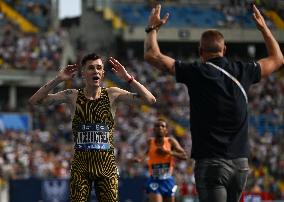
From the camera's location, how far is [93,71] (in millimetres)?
10562

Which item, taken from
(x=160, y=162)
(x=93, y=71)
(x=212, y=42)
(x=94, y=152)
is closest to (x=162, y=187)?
(x=160, y=162)

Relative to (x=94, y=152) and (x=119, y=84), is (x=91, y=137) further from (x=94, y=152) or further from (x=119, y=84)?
(x=119, y=84)

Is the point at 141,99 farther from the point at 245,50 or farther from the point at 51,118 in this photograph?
the point at 245,50

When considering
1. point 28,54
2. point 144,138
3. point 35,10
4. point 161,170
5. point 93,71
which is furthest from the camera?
point 35,10

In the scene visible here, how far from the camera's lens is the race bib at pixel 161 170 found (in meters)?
17.0

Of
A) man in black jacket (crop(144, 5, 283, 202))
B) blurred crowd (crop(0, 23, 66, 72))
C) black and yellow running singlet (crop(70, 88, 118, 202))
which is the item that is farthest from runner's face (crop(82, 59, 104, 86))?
blurred crowd (crop(0, 23, 66, 72))

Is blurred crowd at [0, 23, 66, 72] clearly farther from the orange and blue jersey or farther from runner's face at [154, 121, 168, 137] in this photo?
runner's face at [154, 121, 168, 137]

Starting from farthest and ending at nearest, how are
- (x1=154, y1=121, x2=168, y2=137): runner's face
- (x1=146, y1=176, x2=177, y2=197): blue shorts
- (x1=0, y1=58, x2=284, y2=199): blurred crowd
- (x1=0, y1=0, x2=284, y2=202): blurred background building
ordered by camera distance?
1. (x1=0, y1=58, x2=284, y2=199): blurred crowd
2. (x1=0, y1=0, x2=284, y2=202): blurred background building
3. (x1=146, y1=176, x2=177, y2=197): blue shorts
4. (x1=154, y1=121, x2=168, y2=137): runner's face

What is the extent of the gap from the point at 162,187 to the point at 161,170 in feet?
1.09

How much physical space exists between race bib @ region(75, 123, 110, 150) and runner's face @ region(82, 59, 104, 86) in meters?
0.51

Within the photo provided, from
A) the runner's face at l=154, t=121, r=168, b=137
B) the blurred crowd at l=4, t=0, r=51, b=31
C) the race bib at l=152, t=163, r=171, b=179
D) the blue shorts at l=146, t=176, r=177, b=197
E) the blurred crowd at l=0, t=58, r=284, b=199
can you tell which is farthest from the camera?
the blurred crowd at l=4, t=0, r=51, b=31

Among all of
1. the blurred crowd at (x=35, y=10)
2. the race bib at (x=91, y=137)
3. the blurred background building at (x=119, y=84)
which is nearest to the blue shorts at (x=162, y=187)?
the blurred background building at (x=119, y=84)

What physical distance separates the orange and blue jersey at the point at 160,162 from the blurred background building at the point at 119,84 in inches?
179

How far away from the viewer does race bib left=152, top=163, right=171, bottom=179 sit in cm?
1697
